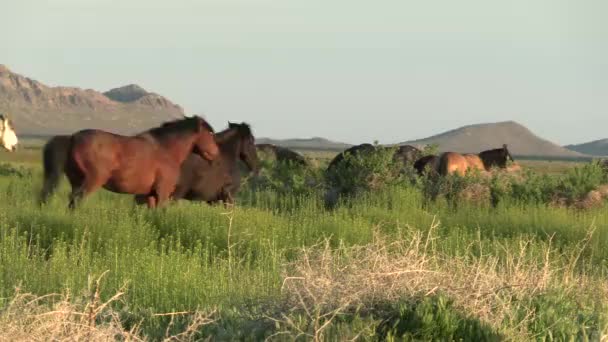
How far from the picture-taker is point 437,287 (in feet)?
21.1

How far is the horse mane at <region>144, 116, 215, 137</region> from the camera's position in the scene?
1577cm

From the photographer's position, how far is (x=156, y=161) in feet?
49.9

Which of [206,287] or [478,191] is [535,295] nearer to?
[206,287]

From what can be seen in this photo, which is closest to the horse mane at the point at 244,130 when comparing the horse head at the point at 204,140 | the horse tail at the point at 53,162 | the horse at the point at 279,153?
the horse head at the point at 204,140

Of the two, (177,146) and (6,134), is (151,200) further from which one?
(6,134)

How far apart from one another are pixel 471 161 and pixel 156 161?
40.9 feet

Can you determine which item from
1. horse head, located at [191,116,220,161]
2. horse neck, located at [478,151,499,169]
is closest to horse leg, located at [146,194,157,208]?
horse head, located at [191,116,220,161]

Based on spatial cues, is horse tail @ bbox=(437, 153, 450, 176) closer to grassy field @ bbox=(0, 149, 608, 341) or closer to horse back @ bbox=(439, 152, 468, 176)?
horse back @ bbox=(439, 152, 468, 176)

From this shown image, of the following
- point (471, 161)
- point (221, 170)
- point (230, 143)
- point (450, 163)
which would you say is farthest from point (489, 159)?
point (221, 170)

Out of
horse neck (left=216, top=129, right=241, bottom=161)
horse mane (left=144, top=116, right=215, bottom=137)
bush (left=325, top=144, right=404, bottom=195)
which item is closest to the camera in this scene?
horse mane (left=144, top=116, right=215, bottom=137)

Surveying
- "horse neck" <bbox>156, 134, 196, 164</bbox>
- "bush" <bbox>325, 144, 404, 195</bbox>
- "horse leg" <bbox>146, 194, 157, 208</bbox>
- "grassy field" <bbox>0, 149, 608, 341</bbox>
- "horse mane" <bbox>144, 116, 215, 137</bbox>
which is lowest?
"grassy field" <bbox>0, 149, 608, 341</bbox>

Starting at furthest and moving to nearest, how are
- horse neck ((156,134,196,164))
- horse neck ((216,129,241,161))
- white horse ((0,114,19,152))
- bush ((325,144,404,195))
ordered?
white horse ((0,114,19,152)) → bush ((325,144,404,195)) → horse neck ((216,129,241,161)) → horse neck ((156,134,196,164))

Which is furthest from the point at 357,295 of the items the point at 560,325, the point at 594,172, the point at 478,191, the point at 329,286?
the point at 594,172

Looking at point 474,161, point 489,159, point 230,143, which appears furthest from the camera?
point 489,159
